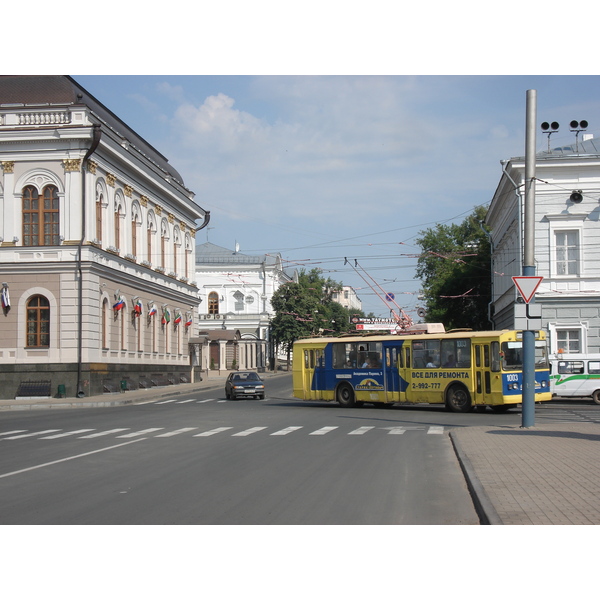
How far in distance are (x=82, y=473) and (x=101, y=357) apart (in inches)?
1228

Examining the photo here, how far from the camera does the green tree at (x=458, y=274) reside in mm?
66250

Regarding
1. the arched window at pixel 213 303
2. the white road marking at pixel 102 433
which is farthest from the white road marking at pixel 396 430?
the arched window at pixel 213 303

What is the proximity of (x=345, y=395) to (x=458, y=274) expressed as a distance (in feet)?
119

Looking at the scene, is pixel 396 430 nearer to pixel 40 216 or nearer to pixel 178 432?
pixel 178 432

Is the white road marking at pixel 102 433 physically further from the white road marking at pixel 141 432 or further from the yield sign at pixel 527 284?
the yield sign at pixel 527 284

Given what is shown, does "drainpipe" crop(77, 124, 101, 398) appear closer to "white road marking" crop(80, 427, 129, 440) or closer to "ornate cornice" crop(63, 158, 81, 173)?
"ornate cornice" crop(63, 158, 81, 173)

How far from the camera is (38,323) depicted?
138 feet

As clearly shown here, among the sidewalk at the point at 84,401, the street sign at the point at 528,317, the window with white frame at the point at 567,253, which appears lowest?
the sidewalk at the point at 84,401

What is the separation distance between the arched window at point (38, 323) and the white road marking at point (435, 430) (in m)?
25.1

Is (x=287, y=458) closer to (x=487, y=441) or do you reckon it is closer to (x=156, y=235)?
(x=487, y=441)

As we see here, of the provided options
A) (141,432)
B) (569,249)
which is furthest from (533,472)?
(569,249)

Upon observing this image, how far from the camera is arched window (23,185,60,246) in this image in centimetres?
4234

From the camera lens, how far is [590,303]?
133ft

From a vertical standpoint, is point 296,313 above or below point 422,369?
above
